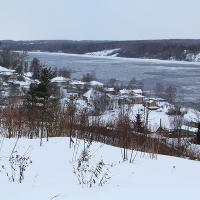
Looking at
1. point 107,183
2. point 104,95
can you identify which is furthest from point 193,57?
point 107,183

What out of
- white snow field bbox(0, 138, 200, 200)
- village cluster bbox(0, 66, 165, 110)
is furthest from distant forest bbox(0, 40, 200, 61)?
white snow field bbox(0, 138, 200, 200)

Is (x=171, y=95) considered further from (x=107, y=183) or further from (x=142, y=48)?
(x=142, y=48)

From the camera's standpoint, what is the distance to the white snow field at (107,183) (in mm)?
2305

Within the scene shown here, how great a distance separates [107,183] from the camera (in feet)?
8.63

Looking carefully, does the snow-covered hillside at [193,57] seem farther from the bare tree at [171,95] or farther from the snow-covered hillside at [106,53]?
the bare tree at [171,95]

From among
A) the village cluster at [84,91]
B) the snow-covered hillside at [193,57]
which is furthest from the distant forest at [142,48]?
the village cluster at [84,91]

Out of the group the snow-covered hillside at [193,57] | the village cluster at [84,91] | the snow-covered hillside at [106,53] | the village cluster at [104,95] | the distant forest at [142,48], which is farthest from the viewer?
the snow-covered hillside at [106,53]

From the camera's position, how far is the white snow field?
2.30 m

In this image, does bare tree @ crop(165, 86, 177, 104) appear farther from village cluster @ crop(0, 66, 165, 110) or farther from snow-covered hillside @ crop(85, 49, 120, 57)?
snow-covered hillside @ crop(85, 49, 120, 57)

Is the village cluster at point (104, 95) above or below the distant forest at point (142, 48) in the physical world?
below

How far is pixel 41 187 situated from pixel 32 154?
3.39 ft

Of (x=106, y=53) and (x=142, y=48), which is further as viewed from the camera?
(x=106, y=53)

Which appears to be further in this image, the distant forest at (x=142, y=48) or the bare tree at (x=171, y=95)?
the distant forest at (x=142, y=48)

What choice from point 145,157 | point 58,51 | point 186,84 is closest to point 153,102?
point 186,84
